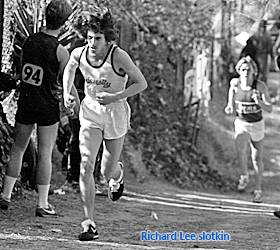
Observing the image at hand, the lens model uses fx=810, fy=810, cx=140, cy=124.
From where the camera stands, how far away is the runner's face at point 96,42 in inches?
252

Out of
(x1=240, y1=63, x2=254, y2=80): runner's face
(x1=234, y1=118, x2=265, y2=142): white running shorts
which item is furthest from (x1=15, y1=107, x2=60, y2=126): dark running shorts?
(x1=234, y1=118, x2=265, y2=142): white running shorts

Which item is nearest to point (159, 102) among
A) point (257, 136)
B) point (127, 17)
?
point (127, 17)

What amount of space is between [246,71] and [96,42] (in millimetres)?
4834

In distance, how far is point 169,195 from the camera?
10.8 metres

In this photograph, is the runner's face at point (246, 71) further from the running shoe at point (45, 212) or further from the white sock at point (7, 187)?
the white sock at point (7, 187)

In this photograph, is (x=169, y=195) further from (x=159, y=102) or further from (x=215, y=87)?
(x=215, y=87)

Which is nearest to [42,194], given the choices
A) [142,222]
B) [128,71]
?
[142,222]

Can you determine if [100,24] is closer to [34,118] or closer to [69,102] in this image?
[69,102]

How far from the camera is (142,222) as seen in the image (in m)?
7.63

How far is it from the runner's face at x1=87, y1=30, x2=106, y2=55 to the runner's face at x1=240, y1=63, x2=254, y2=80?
475 centimetres

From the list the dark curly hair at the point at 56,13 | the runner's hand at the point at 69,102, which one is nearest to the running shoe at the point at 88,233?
the runner's hand at the point at 69,102

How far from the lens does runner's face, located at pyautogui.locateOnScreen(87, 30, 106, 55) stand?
639 cm

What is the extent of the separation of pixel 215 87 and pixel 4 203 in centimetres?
1212

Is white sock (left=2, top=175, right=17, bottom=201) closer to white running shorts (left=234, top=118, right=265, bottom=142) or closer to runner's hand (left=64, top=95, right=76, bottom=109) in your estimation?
runner's hand (left=64, top=95, right=76, bottom=109)
